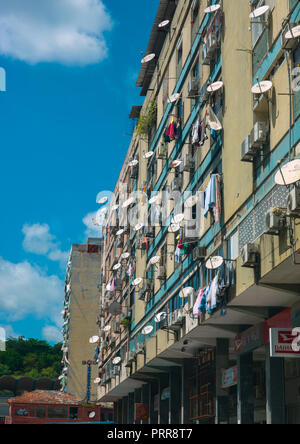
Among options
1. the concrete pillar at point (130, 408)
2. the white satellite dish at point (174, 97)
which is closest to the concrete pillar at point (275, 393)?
the white satellite dish at point (174, 97)

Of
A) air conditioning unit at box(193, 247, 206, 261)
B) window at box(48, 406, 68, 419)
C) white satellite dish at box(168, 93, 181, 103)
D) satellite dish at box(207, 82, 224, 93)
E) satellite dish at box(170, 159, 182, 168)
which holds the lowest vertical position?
window at box(48, 406, 68, 419)

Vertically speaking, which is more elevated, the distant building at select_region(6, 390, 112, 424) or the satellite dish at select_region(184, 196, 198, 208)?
the satellite dish at select_region(184, 196, 198, 208)

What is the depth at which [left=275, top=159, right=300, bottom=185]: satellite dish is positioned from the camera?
16516mm

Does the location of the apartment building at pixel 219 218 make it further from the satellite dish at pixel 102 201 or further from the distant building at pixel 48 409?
the distant building at pixel 48 409

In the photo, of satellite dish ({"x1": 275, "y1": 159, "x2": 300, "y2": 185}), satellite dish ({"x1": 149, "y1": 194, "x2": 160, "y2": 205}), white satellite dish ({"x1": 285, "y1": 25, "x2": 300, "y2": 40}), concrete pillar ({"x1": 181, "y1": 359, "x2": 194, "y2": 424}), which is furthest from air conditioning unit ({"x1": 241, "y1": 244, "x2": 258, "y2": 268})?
satellite dish ({"x1": 149, "y1": 194, "x2": 160, "y2": 205})

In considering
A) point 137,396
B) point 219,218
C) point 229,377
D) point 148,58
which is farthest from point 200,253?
point 137,396

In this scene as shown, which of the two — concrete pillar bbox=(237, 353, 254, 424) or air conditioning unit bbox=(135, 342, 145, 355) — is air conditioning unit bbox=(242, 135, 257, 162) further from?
air conditioning unit bbox=(135, 342, 145, 355)

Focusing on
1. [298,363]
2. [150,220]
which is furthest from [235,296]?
[150,220]

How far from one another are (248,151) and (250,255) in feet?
12.0

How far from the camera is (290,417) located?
28.3 meters

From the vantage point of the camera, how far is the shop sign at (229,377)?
85.4 feet

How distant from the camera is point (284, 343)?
20969mm

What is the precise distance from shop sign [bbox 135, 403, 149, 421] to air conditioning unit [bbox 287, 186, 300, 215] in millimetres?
30051

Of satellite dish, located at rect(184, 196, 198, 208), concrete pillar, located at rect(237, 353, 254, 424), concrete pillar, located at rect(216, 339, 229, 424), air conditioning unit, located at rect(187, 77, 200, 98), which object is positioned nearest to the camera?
concrete pillar, located at rect(237, 353, 254, 424)
